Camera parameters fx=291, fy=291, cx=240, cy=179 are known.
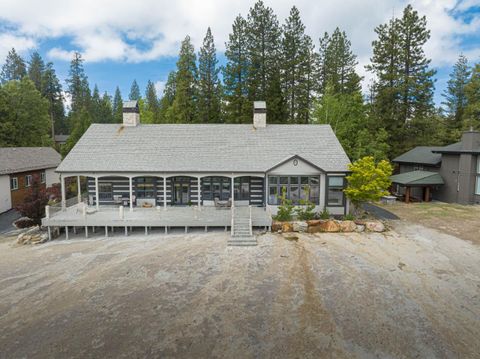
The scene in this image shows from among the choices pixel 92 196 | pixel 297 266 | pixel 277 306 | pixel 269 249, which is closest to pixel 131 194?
pixel 92 196

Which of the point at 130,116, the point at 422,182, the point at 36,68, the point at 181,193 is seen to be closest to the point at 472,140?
the point at 422,182

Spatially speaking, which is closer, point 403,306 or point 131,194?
point 403,306

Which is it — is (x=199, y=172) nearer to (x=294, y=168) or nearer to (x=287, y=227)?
(x=294, y=168)

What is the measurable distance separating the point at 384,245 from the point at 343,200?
429 cm

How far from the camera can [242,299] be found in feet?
28.8

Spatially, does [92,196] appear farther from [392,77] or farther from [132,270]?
[392,77]

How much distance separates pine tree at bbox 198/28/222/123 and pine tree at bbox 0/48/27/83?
163 feet

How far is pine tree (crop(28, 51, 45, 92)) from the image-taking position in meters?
56.1

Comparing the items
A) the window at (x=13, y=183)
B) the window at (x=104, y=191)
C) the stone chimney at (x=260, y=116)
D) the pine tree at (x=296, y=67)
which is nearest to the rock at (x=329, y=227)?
the stone chimney at (x=260, y=116)

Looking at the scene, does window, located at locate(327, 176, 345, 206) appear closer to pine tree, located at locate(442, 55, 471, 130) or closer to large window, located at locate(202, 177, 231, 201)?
large window, located at locate(202, 177, 231, 201)

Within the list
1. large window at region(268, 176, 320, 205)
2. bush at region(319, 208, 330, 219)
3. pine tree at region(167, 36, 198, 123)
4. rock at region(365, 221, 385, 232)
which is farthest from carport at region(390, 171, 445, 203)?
pine tree at region(167, 36, 198, 123)

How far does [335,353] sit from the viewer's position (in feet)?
21.2

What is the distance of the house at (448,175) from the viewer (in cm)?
2208

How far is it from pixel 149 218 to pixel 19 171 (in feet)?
46.5
